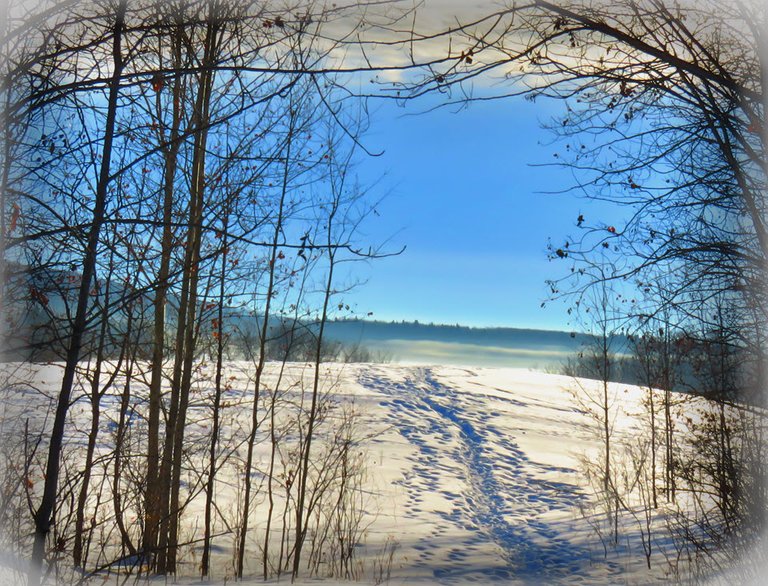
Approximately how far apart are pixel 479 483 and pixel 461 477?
48cm

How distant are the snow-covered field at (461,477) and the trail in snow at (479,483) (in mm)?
41

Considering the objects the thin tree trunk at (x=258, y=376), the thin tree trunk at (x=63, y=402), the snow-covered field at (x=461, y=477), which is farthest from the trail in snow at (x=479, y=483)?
the thin tree trunk at (x=63, y=402)

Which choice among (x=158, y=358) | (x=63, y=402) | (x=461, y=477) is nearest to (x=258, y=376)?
(x=158, y=358)

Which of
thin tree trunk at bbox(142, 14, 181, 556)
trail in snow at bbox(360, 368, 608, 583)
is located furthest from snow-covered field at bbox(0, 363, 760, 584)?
thin tree trunk at bbox(142, 14, 181, 556)

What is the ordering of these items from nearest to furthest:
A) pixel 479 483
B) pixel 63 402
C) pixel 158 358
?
pixel 63 402, pixel 158 358, pixel 479 483

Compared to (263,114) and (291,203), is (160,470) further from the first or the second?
(263,114)

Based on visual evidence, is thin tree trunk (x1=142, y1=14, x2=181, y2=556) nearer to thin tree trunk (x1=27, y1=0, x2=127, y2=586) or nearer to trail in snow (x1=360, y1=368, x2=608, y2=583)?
thin tree trunk (x1=27, y1=0, x2=127, y2=586)

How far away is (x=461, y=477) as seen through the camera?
16.0 metres

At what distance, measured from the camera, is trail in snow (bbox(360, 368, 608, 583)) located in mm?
10070

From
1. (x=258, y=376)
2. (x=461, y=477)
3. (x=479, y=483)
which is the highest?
(x=258, y=376)

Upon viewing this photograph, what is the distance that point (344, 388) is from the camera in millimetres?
21844

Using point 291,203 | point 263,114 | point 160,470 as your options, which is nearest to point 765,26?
point 263,114

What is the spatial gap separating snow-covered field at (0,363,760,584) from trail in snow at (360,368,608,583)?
0.04 m

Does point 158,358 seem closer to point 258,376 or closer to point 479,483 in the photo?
point 258,376
